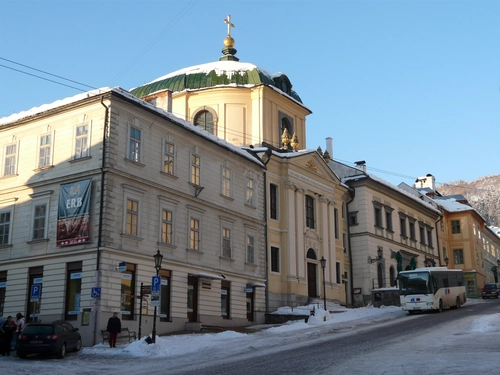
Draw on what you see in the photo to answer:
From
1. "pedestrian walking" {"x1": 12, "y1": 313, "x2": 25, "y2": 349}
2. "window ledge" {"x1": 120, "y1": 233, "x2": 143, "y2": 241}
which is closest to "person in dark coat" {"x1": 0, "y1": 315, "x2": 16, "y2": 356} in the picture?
"pedestrian walking" {"x1": 12, "y1": 313, "x2": 25, "y2": 349}

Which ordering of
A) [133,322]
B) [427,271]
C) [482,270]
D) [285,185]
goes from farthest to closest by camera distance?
[482,270] → [285,185] → [427,271] → [133,322]

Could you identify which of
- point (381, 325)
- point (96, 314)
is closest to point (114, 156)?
point (96, 314)

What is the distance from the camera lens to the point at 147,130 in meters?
31.8

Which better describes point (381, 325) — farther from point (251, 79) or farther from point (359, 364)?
point (251, 79)

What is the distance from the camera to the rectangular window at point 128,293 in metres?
28.6

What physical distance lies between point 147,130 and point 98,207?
5.26m

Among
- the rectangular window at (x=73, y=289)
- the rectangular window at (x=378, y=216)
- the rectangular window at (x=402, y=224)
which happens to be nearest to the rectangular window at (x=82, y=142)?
the rectangular window at (x=73, y=289)

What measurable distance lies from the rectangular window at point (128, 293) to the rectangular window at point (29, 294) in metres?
3.80

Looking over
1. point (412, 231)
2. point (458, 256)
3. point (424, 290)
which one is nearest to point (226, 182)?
point (424, 290)

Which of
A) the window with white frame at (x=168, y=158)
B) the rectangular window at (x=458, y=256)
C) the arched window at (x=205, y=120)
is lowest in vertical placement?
the rectangular window at (x=458, y=256)

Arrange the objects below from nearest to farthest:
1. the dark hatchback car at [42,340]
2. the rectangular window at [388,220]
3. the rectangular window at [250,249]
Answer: the dark hatchback car at [42,340] < the rectangular window at [250,249] < the rectangular window at [388,220]

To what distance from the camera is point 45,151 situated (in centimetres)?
3131

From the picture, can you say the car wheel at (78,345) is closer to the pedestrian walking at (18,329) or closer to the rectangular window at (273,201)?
the pedestrian walking at (18,329)

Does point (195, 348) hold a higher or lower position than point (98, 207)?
lower
